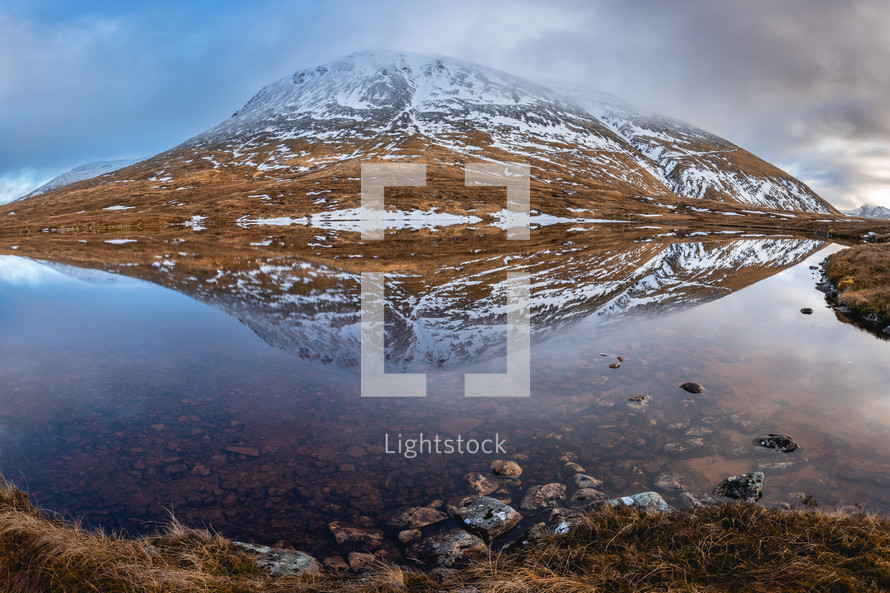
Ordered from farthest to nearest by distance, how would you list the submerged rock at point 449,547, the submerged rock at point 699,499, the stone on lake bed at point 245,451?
1. the stone on lake bed at point 245,451
2. the submerged rock at point 699,499
3. the submerged rock at point 449,547

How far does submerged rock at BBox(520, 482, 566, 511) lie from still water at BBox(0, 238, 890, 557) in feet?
0.81

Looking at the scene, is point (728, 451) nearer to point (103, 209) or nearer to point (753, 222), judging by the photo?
point (753, 222)

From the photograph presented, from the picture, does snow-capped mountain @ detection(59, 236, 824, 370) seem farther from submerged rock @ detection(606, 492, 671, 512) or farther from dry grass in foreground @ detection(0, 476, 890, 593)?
dry grass in foreground @ detection(0, 476, 890, 593)

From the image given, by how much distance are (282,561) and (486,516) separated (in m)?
3.30

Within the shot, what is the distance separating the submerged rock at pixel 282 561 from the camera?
5941 millimetres

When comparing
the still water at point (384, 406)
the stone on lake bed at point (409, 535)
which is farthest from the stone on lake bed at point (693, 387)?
the stone on lake bed at point (409, 535)

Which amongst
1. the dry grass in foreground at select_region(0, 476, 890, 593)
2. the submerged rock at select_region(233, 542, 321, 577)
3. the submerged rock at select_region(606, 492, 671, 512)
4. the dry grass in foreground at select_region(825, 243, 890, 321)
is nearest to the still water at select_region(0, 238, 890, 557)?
the submerged rock at select_region(233, 542, 321, 577)

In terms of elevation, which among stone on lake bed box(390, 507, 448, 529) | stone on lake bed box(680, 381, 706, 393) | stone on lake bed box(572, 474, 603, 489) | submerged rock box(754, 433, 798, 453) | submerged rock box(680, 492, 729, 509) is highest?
stone on lake bed box(680, 381, 706, 393)

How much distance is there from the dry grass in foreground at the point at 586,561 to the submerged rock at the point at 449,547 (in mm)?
449

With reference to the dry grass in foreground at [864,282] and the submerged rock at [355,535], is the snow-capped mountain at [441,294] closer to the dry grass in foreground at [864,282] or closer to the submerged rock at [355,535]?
the dry grass in foreground at [864,282]

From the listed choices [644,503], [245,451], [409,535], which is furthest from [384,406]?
[644,503]

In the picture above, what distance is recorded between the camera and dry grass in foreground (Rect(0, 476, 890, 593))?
4.76 metres

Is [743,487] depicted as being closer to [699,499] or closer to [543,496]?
[699,499]

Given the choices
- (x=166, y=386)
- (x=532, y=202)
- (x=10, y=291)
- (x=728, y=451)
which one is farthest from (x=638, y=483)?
(x=532, y=202)
